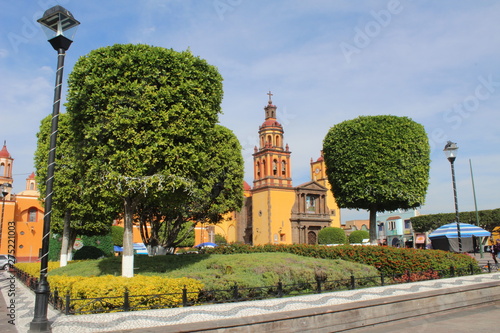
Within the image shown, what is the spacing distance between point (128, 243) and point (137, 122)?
131 inches

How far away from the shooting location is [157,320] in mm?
7008

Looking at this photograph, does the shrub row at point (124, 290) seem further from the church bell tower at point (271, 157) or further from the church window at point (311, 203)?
the church window at point (311, 203)

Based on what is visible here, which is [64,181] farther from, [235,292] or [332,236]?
[332,236]

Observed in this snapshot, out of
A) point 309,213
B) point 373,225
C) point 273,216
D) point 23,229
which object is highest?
point 309,213

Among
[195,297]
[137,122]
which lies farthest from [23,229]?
[195,297]

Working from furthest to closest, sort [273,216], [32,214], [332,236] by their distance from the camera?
[273,216]
[332,236]
[32,214]

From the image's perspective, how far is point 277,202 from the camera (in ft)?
155

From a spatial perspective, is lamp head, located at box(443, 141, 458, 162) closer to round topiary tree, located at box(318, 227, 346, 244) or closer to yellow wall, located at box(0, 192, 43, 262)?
round topiary tree, located at box(318, 227, 346, 244)

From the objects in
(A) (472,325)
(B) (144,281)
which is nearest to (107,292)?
(B) (144,281)

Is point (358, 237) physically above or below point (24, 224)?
below

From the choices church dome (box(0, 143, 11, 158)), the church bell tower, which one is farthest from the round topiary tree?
church dome (box(0, 143, 11, 158))

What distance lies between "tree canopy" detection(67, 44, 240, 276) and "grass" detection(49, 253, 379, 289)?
91.4 inches

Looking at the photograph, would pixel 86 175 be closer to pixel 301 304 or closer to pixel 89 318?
pixel 89 318

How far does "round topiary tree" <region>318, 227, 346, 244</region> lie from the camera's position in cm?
4372
